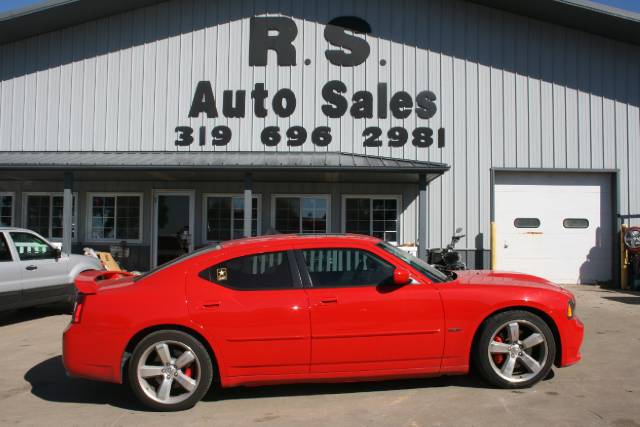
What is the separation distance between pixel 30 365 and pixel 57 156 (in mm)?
8473

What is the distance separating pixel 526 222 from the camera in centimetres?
1275

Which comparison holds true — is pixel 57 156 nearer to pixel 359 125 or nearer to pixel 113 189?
pixel 113 189

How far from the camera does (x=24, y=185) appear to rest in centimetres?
1398

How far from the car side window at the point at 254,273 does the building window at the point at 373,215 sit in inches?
335

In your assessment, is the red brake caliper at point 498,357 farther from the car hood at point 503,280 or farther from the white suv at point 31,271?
the white suv at point 31,271

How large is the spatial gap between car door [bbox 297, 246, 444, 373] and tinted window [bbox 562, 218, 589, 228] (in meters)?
9.60

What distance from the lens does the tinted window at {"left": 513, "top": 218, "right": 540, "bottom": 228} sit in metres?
12.7

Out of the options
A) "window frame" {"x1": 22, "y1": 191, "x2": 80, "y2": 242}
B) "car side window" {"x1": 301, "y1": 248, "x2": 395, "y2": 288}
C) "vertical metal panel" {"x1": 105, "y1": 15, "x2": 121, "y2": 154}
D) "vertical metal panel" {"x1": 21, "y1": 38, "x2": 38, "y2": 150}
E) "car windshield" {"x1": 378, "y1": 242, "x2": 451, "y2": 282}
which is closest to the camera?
"car side window" {"x1": 301, "y1": 248, "x2": 395, "y2": 288}

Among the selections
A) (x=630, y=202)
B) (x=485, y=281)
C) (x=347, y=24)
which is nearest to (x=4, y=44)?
(x=347, y=24)

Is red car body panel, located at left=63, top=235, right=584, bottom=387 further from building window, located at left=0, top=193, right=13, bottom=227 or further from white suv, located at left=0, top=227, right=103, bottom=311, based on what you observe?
building window, located at left=0, top=193, right=13, bottom=227

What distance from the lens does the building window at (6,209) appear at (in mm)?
14094

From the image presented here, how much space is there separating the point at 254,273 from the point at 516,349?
2.43 meters

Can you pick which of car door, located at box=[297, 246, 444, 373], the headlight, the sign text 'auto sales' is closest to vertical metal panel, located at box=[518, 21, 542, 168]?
the sign text 'auto sales'

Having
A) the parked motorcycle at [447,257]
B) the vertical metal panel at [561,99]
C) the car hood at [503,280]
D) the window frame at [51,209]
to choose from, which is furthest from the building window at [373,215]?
the car hood at [503,280]
